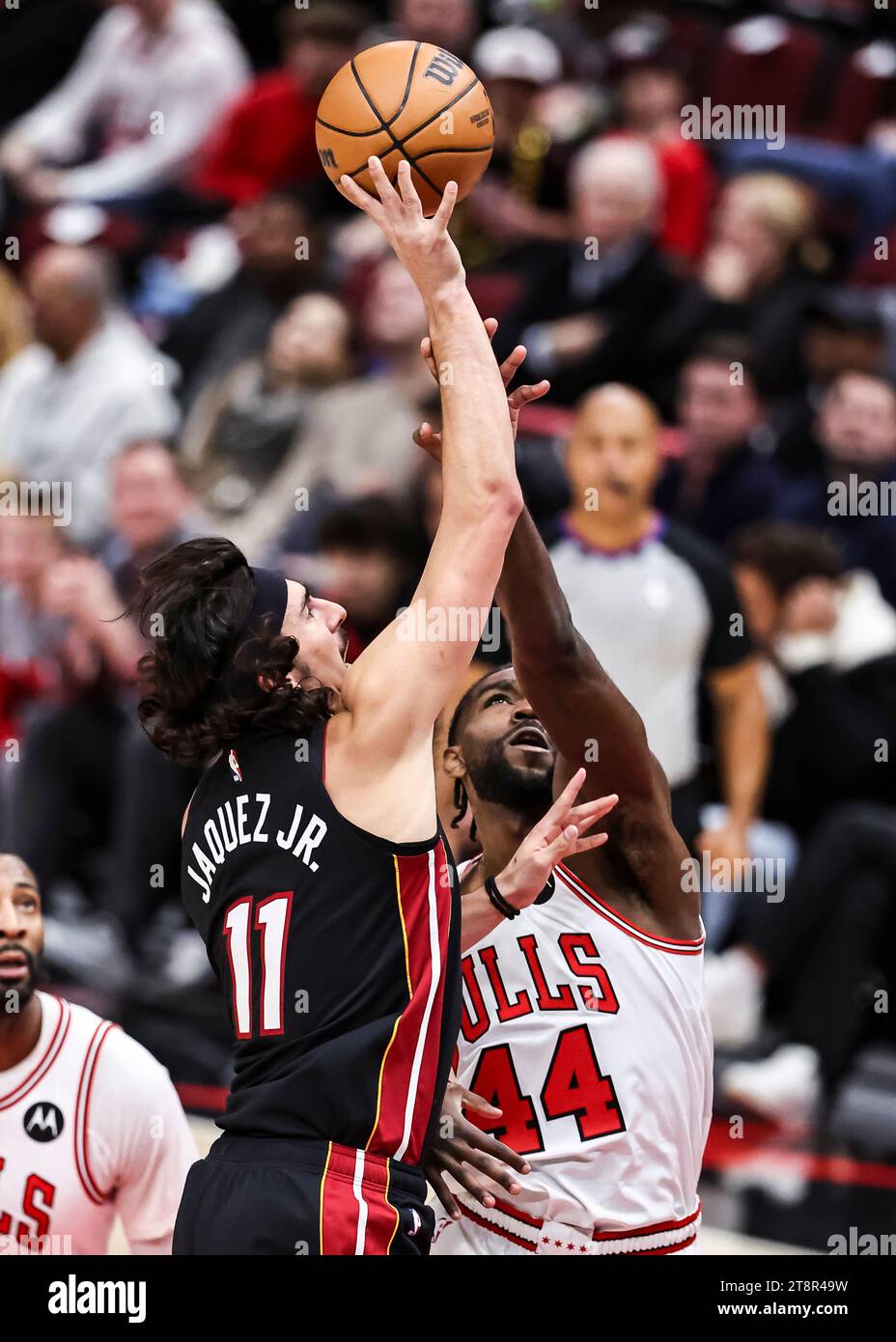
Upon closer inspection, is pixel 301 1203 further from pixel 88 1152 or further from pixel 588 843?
pixel 88 1152

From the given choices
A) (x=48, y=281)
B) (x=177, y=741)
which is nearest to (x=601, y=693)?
(x=177, y=741)

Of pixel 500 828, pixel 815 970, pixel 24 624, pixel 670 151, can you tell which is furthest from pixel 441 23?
pixel 500 828

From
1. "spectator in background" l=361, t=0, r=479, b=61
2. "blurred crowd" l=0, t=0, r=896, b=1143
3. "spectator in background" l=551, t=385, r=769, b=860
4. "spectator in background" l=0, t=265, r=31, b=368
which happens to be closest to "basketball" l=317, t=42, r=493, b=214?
"blurred crowd" l=0, t=0, r=896, b=1143

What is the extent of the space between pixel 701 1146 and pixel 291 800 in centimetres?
127

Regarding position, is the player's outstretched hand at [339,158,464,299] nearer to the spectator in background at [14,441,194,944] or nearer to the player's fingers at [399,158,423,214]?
the player's fingers at [399,158,423,214]

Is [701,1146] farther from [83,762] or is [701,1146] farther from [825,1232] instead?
[83,762]

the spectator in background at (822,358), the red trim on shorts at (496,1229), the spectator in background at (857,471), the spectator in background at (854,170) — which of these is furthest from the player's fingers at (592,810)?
the spectator in background at (854,170)

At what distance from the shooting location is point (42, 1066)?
412 centimetres

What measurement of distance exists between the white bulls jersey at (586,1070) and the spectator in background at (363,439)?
4.39m

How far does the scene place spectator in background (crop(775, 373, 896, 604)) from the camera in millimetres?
7637

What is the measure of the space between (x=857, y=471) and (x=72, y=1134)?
4.67m

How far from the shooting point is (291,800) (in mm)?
3201

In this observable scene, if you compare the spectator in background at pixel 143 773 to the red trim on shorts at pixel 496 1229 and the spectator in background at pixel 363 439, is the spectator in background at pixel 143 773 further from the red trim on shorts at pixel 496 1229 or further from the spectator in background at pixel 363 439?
the red trim on shorts at pixel 496 1229

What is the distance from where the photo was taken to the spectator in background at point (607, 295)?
858 cm
